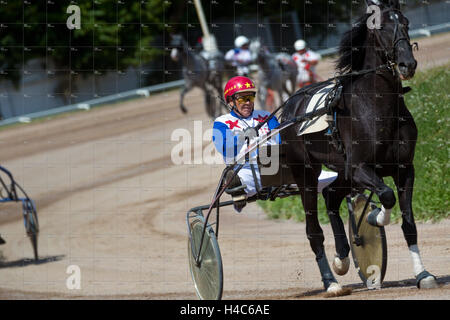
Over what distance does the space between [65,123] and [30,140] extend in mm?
1428

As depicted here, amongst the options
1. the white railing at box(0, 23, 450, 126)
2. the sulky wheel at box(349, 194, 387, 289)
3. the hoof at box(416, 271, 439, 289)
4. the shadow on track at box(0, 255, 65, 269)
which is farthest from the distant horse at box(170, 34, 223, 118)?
the hoof at box(416, 271, 439, 289)

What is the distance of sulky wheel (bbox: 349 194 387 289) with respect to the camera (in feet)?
23.4

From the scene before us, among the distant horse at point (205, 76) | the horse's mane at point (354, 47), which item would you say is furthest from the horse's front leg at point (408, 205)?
the distant horse at point (205, 76)

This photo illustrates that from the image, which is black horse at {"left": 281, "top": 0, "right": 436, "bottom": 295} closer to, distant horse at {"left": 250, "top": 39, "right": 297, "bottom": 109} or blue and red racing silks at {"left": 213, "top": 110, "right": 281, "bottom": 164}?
blue and red racing silks at {"left": 213, "top": 110, "right": 281, "bottom": 164}

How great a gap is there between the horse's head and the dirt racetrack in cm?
168

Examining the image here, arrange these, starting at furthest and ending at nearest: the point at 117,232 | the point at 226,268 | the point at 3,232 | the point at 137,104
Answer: the point at 137,104 → the point at 3,232 → the point at 117,232 → the point at 226,268

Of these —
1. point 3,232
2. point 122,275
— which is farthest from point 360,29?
point 3,232

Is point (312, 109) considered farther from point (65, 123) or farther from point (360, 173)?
point (65, 123)

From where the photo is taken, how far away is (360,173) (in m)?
6.57

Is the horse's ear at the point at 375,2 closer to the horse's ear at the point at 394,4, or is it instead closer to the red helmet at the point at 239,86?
the horse's ear at the point at 394,4

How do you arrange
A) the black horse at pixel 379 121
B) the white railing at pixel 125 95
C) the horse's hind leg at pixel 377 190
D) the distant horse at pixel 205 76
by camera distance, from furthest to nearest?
1. the white railing at pixel 125 95
2. the distant horse at pixel 205 76
3. the black horse at pixel 379 121
4. the horse's hind leg at pixel 377 190

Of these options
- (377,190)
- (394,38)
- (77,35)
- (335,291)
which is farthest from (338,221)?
(77,35)

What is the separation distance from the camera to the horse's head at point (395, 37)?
20.3 feet

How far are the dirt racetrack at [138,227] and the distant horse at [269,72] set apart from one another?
149 cm
